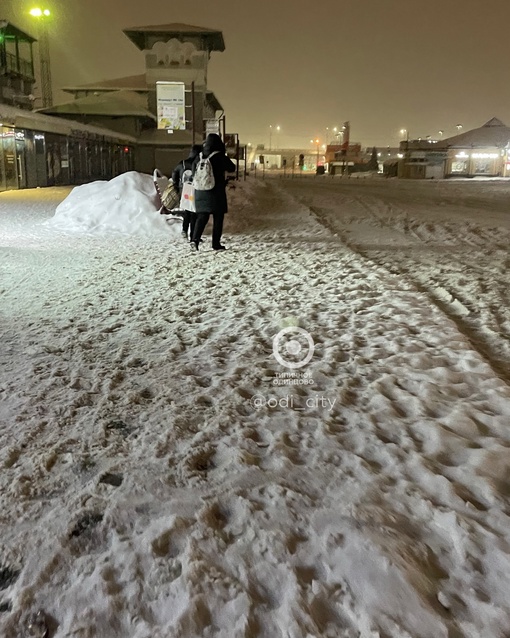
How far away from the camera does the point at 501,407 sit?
351 centimetres

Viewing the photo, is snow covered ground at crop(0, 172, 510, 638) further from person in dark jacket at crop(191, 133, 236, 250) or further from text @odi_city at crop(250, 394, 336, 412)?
person in dark jacket at crop(191, 133, 236, 250)

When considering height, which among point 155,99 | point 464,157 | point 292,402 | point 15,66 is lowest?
point 292,402

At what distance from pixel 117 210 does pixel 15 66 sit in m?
38.8

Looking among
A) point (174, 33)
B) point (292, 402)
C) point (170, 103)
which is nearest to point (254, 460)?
point (292, 402)

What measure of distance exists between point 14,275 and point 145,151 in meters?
39.1

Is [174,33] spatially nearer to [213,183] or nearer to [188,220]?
[188,220]

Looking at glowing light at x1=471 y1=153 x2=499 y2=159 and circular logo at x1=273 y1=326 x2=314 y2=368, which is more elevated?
glowing light at x1=471 y1=153 x2=499 y2=159

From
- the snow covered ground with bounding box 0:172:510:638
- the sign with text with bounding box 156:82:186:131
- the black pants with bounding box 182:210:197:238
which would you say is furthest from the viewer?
the sign with text with bounding box 156:82:186:131

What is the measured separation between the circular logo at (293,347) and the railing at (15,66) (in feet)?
146

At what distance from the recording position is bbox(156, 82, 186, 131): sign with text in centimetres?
3209

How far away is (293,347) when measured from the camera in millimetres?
4621

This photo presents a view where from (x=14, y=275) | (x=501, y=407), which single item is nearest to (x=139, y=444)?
(x=501, y=407)

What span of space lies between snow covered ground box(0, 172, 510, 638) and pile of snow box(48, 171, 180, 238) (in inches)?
193

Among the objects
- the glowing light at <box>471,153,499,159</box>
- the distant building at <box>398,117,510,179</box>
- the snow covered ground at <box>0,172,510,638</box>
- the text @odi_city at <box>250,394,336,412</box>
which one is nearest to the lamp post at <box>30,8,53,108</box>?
the distant building at <box>398,117,510,179</box>
